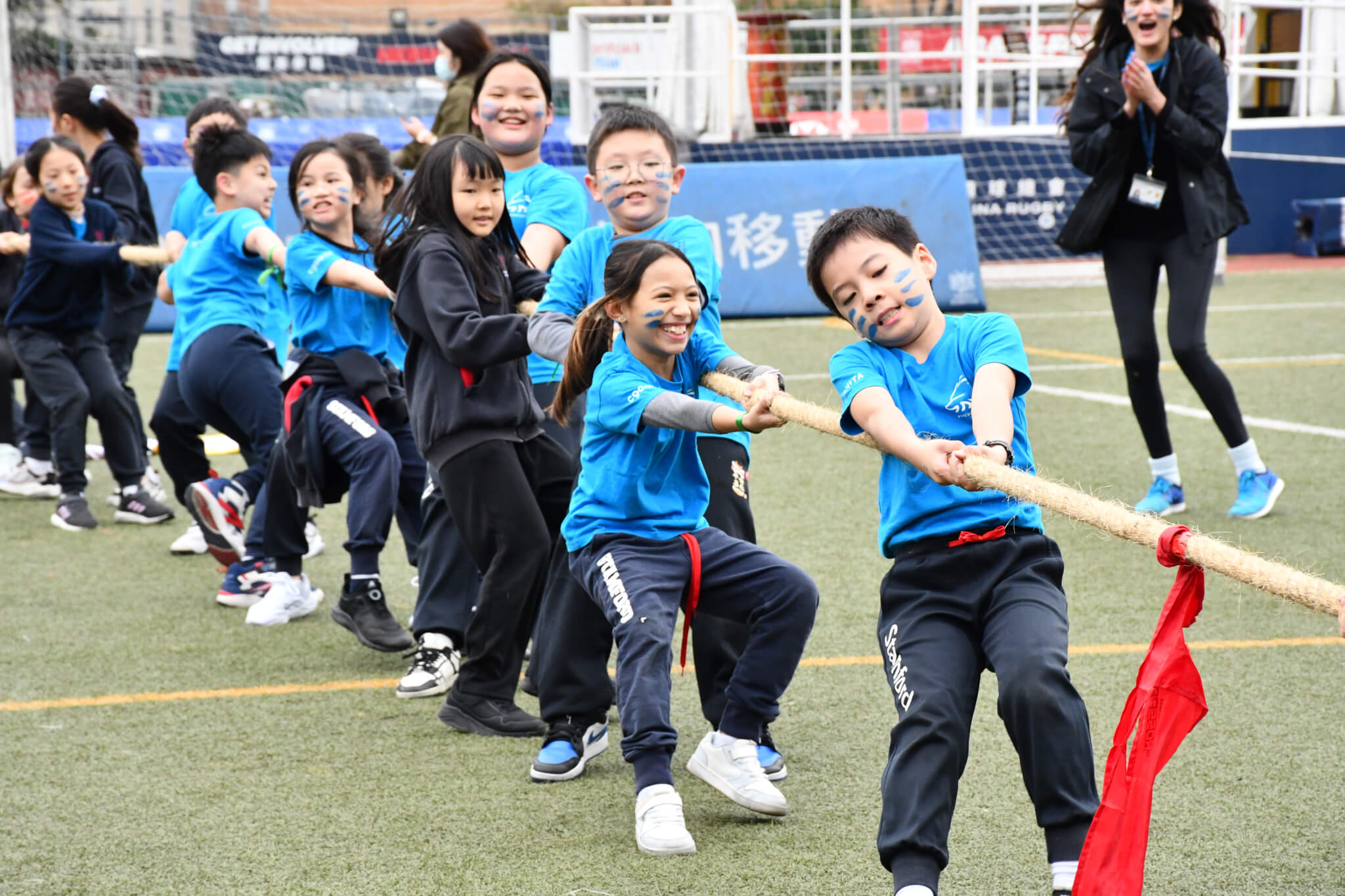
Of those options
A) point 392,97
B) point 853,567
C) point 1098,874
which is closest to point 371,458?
point 853,567

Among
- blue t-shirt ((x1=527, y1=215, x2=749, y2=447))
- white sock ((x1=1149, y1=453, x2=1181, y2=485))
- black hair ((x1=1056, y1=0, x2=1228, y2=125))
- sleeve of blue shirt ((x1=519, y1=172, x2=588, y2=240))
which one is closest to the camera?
blue t-shirt ((x1=527, y1=215, x2=749, y2=447))

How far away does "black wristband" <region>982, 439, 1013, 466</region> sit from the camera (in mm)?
2518

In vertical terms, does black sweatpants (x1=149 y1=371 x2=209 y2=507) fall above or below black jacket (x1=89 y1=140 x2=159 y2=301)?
below

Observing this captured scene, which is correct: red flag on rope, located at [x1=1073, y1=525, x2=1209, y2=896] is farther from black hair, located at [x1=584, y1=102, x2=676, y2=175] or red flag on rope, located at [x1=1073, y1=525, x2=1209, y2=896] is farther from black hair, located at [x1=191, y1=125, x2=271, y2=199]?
black hair, located at [x1=191, y1=125, x2=271, y2=199]

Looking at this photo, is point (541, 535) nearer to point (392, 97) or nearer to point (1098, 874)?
point (1098, 874)

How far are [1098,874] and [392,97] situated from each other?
66.1 feet

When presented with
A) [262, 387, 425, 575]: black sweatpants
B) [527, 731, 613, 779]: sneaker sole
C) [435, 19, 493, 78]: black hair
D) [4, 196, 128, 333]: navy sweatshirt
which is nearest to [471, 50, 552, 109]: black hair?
[262, 387, 425, 575]: black sweatpants

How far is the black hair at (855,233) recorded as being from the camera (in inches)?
110

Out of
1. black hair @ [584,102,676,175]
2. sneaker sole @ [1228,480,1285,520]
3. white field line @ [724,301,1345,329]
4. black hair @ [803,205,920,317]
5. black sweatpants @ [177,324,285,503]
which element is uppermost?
black hair @ [584,102,676,175]

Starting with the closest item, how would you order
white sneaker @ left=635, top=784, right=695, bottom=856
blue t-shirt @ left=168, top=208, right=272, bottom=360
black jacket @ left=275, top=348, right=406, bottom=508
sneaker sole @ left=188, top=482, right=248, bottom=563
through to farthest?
1. white sneaker @ left=635, top=784, right=695, bottom=856
2. black jacket @ left=275, top=348, right=406, bottom=508
3. sneaker sole @ left=188, top=482, right=248, bottom=563
4. blue t-shirt @ left=168, top=208, right=272, bottom=360

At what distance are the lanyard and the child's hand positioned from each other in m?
3.36

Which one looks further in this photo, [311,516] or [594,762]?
[311,516]

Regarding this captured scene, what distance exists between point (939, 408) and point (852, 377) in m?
0.18

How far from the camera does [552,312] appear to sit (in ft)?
11.7
